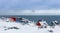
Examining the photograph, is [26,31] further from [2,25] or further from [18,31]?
[2,25]

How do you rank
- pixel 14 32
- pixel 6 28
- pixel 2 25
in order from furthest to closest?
pixel 2 25
pixel 6 28
pixel 14 32

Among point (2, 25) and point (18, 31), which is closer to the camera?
point (18, 31)

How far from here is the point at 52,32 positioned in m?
32.0

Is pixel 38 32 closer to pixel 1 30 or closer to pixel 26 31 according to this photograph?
pixel 26 31

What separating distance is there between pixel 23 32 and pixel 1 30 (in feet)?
9.07

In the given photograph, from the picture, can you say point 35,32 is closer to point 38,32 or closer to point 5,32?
point 38,32

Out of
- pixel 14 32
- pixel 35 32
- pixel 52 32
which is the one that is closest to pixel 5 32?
pixel 14 32

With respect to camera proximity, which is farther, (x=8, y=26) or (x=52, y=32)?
(x=8, y=26)

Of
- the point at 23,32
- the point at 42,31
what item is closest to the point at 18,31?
the point at 23,32

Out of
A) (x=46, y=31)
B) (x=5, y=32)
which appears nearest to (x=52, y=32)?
(x=46, y=31)

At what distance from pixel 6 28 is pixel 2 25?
2.47m

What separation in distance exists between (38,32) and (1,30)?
14.2ft

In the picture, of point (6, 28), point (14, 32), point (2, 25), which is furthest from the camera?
point (2, 25)

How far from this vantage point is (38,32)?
31828mm
